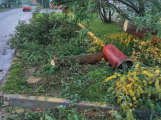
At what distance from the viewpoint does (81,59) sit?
16.5ft

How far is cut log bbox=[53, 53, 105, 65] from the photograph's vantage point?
480 centimetres

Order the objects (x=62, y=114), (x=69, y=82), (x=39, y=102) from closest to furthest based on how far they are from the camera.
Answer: (x=62, y=114) → (x=39, y=102) → (x=69, y=82)

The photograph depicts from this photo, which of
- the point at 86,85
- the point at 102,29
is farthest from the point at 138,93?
the point at 102,29

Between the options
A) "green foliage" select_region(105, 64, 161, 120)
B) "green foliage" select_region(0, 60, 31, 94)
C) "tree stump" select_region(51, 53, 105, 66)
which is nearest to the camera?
"green foliage" select_region(105, 64, 161, 120)

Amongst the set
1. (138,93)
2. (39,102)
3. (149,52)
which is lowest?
(39,102)

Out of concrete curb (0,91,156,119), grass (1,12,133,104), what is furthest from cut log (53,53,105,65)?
concrete curb (0,91,156,119)

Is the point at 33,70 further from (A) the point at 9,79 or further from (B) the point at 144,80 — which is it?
(B) the point at 144,80

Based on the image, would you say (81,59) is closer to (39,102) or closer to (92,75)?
(92,75)

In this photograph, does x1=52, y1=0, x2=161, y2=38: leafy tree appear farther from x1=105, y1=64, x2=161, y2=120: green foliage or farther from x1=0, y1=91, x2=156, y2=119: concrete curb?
x1=0, y1=91, x2=156, y2=119: concrete curb

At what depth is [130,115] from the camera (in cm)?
274

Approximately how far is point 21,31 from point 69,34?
2114mm

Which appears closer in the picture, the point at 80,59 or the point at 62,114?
the point at 62,114

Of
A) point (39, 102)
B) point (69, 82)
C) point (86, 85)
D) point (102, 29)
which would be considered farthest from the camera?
point (102, 29)

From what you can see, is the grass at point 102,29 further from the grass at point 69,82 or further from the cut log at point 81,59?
the grass at point 69,82
